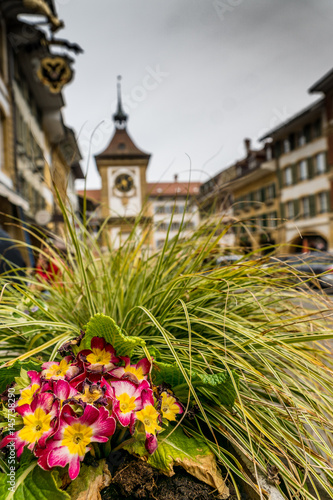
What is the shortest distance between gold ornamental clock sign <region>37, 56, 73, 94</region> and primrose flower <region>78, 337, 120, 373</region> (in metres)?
10.5

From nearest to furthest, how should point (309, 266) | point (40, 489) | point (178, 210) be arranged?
point (40, 489) < point (309, 266) < point (178, 210)

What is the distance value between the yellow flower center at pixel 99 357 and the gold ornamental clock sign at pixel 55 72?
10478 mm

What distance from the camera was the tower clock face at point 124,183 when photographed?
36344 mm

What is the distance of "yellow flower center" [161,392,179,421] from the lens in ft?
3.36

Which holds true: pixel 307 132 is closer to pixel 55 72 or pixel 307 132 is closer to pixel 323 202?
pixel 323 202

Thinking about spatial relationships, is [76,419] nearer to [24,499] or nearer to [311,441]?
[24,499]

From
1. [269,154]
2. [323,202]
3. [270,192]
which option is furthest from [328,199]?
[269,154]

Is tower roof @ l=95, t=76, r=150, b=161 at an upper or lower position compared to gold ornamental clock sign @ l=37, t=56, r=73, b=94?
upper

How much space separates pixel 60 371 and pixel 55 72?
10831mm

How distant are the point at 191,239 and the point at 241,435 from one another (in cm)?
88

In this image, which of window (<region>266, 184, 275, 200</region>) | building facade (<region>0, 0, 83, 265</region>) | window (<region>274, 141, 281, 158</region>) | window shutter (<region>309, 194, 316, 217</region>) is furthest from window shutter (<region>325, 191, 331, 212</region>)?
building facade (<region>0, 0, 83, 265</region>)

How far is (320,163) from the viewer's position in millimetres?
22344

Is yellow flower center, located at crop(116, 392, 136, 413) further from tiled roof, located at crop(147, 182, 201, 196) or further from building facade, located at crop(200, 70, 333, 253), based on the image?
building facade, located at crop(200, 70, 333, 253)

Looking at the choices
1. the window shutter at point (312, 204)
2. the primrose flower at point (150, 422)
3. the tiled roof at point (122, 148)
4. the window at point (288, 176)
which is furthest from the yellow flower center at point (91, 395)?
the tiled roof at point (122, 148)
